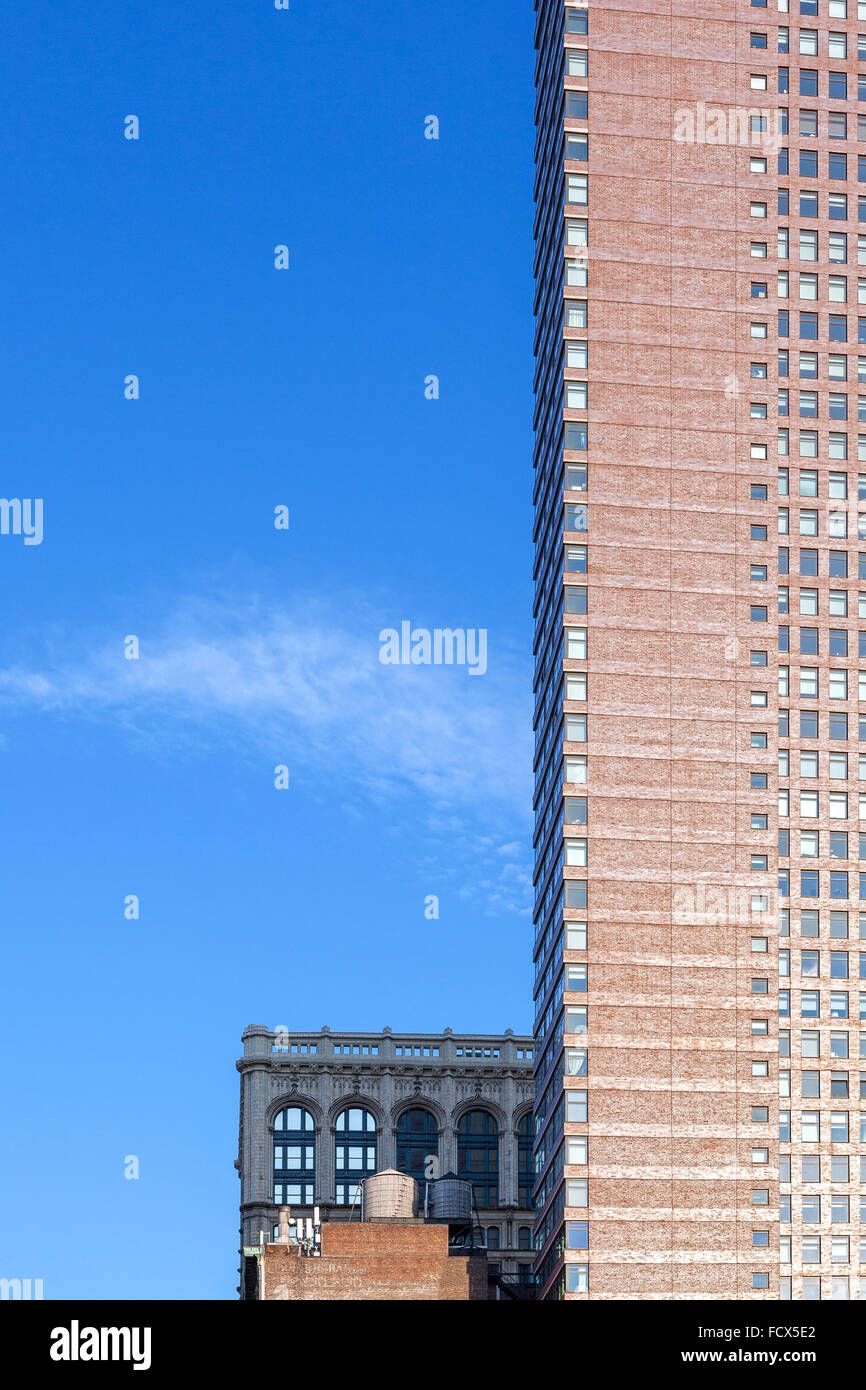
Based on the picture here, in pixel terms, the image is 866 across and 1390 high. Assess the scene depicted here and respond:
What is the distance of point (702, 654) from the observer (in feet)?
407

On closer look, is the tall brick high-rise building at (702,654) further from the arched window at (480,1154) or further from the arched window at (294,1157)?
the arched window at (480,1154)

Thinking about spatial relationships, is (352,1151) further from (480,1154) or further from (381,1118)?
(480,1154)

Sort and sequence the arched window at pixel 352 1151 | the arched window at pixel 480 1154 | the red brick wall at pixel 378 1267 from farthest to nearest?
1. the arched window at pixel 480 1154
2. the arched window at pixel 352 1151
3. the red brick wall at pixel 378 1267

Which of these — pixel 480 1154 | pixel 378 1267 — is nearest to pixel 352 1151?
pixel 480 1154

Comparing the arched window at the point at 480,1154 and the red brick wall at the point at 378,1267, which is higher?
the arched window at the point at 480,1154

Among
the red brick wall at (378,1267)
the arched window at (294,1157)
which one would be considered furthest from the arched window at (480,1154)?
the red brick wall at (378,1267)

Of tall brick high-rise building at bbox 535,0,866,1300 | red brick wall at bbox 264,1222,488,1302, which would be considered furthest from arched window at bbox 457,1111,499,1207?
tall brick high-rise building at bbox 535,0,866,1300

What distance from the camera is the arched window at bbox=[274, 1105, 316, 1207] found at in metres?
184

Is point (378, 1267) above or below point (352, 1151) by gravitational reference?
below

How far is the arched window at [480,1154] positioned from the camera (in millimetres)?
187875

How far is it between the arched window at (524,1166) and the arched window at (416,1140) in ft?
24.3

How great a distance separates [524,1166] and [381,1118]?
13.4 metres
